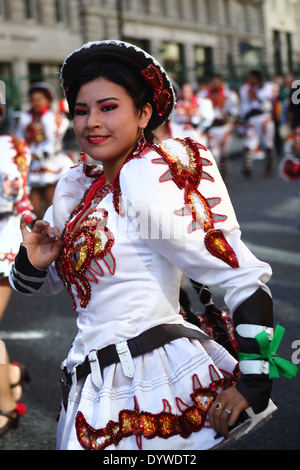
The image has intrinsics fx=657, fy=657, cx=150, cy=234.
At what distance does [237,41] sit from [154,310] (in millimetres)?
48356

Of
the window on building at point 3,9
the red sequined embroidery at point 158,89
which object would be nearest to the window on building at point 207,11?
the window on building at point 3,9

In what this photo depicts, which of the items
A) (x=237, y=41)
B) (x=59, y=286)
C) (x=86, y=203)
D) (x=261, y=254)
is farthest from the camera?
(x=237, y=41)

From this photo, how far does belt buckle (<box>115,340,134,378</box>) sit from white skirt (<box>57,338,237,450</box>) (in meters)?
0.02

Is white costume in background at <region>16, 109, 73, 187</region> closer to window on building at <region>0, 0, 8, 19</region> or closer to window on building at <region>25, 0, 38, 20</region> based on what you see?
window on building at <region>0, 0, 8, 19</region>

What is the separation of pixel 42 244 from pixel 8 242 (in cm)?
163

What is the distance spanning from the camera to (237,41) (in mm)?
47688

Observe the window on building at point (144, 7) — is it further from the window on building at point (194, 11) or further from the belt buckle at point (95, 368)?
the belt buckle at point (95, 368)

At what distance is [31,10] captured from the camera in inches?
1179

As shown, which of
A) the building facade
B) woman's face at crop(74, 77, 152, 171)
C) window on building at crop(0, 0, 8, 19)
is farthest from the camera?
the building facade

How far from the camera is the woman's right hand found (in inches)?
82.1

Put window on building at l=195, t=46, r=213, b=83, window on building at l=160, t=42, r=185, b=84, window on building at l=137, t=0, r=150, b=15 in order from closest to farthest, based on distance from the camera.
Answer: window on building at l=137, t=0, r=150, b=15
window on building at l=160, t=42, r=185, b=84
window on building at l=195, t=46, r=213, b=83

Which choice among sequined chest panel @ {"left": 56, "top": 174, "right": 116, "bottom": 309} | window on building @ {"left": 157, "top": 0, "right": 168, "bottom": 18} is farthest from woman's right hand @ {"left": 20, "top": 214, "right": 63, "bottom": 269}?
window on building @ {"left": 157, "top": 0, "right": 168, "bottom": 18}
